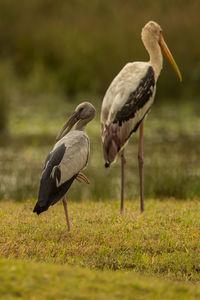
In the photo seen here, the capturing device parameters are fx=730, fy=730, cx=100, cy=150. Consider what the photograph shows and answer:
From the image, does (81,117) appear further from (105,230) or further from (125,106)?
(105,230)

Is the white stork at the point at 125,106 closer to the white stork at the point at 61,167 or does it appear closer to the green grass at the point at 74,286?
the white stork at the point at 61,167

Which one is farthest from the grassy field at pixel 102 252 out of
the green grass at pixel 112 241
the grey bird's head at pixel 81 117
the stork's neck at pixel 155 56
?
the stork's neck at pixel 155 56

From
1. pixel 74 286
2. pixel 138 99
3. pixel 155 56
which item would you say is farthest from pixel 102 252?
pixel 155 56

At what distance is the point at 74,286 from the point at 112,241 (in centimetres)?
194

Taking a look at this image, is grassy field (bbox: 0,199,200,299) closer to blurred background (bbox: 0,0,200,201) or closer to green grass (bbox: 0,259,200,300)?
green grass (bbox: 0,259,200,300)

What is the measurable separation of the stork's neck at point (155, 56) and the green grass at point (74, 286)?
3.66 m

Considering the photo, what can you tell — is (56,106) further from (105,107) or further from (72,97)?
(105,107)

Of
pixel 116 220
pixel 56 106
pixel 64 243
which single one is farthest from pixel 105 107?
pixel 56 106

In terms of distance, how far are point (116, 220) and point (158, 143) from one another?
20.5 ft

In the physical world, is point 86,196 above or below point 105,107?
below

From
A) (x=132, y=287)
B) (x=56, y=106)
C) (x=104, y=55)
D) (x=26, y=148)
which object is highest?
(x=104, y=55)

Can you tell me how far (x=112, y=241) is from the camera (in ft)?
21.7

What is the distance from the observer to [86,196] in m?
9.73

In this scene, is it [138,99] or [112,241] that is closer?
[112,241]
